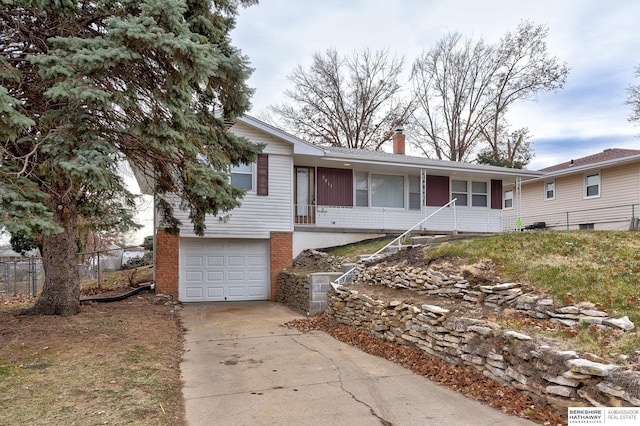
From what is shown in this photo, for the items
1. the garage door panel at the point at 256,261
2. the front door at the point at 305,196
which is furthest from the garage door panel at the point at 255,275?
the front door at the point at 305,196

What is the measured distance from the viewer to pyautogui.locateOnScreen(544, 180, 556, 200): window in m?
20.1

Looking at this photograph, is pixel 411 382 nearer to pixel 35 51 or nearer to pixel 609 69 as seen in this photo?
pixel 35 51

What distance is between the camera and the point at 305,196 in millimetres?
14398

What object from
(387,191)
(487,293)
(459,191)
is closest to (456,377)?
(487,293)

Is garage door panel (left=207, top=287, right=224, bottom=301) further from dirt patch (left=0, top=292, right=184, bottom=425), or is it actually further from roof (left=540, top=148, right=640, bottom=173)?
roof (left=540, top=148, right=640, bottom=173)

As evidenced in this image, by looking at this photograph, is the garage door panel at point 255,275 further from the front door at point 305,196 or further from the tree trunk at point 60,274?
the tree trunk at point 60,274

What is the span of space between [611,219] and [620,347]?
1601 centimetres

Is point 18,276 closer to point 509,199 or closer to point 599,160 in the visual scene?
point 509,199

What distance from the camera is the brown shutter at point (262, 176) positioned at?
13070 millimetres

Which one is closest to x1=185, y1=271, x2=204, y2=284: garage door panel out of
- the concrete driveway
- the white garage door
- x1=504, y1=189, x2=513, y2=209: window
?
the white garage door

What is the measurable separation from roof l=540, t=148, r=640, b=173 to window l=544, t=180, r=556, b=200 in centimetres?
65

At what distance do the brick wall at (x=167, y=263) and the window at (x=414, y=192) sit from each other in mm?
8681

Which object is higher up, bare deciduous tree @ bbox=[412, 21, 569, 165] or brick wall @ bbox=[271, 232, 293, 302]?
bare deciduous tree @ bbox=[412, 21, 569, 165]

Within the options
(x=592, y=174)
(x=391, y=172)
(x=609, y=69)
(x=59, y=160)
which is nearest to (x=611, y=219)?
(x=592, y=174)
